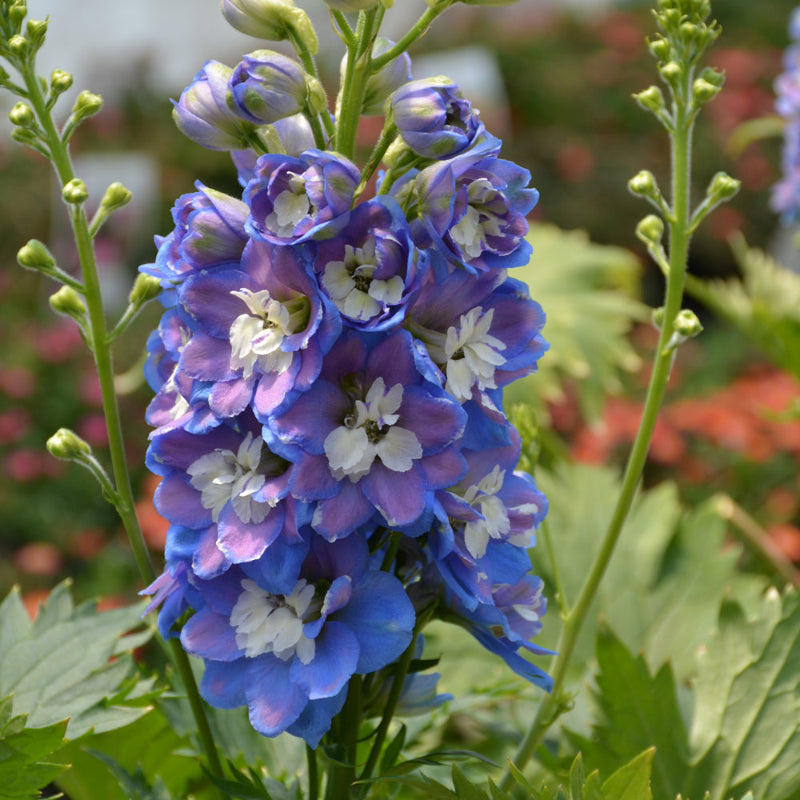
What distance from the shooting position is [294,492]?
0.60 meters

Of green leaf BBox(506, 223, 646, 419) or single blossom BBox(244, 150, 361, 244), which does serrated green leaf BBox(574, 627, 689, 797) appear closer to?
single blossom BBox(244, 150, 361, 244)

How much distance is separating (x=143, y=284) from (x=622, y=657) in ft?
1.75

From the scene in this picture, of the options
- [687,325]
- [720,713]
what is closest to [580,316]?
[720,713]

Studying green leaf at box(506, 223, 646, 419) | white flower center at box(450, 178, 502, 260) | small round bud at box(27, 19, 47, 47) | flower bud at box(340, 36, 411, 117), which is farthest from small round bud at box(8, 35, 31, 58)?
green leaf at box(506, 223, 646, 419)

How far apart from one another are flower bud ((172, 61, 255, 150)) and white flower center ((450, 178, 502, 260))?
167 mm

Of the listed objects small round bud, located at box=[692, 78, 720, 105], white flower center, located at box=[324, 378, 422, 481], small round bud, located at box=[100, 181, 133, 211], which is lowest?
white flower center, located at box=[324, 378, 422, 481]

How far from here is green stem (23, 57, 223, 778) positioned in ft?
2.29

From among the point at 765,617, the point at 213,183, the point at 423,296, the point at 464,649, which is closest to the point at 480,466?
the point at 423,296

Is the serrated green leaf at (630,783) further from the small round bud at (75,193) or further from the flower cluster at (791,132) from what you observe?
the flower cluster at (791,132)

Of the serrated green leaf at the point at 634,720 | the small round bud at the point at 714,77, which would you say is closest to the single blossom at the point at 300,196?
the small round bud at the point at 714,77

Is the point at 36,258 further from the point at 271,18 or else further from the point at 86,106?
the point at 271,18

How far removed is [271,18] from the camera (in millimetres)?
682

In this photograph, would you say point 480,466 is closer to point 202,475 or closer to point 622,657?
point 202,475

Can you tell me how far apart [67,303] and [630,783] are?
0.51 metres
